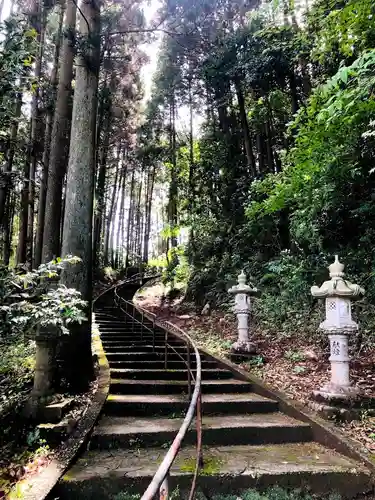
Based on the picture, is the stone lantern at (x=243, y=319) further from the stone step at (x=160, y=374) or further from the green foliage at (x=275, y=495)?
the green foliage at (x=275, y=495)

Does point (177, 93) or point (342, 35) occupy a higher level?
point (177, 93)

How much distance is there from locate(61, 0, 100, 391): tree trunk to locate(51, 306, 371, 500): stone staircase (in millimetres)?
767

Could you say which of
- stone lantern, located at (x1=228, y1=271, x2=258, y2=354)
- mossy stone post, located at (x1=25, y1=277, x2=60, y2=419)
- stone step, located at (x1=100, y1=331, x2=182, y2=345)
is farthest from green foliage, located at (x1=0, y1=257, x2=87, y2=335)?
stone step, located at (x1=100, y1=331, x2=182, y2=345)

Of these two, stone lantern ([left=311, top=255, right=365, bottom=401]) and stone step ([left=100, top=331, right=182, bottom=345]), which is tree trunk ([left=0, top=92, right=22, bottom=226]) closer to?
stone step ([left=100, top=331, right=182, bottom=345])

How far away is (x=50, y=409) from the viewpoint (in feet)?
12.9

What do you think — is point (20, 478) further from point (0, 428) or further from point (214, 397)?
point (214, 397)

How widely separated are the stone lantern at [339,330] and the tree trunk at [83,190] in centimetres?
324

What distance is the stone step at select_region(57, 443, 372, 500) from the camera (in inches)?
120

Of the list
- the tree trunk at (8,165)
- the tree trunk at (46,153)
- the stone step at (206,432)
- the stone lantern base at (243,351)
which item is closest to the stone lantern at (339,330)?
the stone step at (206,432)

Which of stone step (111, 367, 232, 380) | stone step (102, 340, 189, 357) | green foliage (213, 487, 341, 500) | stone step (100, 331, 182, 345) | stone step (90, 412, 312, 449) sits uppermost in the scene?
stone step (100, 331, 182, 345)

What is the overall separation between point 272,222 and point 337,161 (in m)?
3.98

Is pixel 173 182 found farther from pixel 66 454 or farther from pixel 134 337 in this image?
pixel 66 454

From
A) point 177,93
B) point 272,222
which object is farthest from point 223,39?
point 272,222

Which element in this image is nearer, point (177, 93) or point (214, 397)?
point (214, 397)
